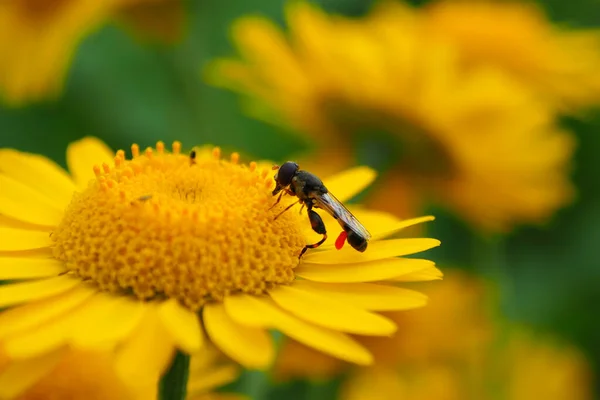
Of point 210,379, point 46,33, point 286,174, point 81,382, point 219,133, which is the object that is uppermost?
point 46,33

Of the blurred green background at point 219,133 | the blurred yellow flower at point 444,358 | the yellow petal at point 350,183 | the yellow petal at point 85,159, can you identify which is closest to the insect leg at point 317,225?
the yellow petal at point 350,183

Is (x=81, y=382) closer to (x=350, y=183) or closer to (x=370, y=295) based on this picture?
(x=370, y=295)

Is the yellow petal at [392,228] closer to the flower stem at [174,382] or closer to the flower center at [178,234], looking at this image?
the flower center at [178,234]

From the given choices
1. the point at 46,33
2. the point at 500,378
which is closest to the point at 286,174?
the point at 500,378

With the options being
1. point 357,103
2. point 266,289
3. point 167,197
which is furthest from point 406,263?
point 357,103

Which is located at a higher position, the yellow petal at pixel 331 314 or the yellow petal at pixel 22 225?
the yellow petal at pixel 22 225

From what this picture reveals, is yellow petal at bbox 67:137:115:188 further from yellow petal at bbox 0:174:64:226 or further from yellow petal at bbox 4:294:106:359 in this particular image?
yellow petal at bbox 4:294:106:359
